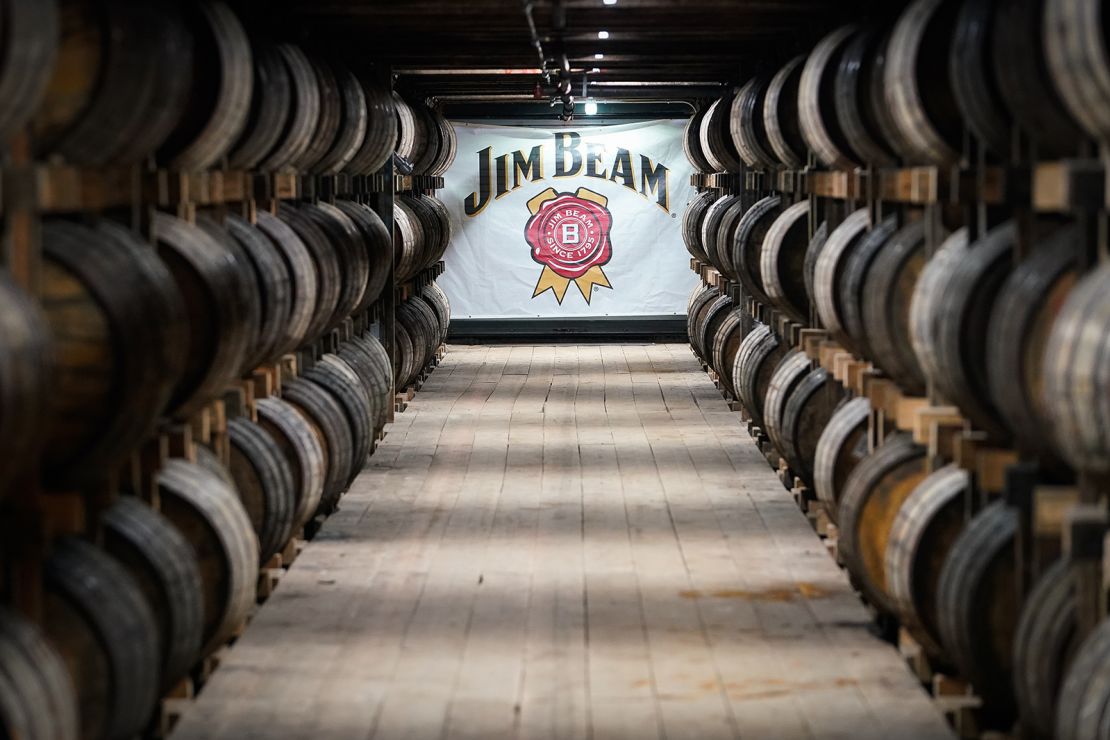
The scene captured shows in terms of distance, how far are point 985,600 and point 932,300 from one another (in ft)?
2.82

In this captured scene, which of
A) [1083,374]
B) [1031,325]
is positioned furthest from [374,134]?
[1083,374]

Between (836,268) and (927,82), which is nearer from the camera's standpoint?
(927,82)

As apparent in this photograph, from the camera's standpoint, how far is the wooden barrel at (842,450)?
676cm

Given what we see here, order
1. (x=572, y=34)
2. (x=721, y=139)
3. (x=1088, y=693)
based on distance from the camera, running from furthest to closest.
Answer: (x=721, y=139) < (x=572, y=34) < (x=1088, y=693)

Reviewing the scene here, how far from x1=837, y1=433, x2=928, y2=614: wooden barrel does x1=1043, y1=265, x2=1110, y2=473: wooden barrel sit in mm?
2333

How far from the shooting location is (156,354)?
4016 millimetres

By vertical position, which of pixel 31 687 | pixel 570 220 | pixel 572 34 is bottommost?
pixel 31 687

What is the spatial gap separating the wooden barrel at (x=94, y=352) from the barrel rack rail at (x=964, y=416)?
217 cm

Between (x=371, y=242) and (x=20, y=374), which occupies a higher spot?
(x=20, y=374)

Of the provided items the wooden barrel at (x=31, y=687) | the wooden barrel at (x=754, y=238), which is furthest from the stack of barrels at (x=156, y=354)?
the wooden barrel at (x=754, y=238)

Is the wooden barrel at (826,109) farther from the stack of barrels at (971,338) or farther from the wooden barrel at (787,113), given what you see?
the wooden barrel at (787,113)

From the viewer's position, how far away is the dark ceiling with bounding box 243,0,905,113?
8.34 metres

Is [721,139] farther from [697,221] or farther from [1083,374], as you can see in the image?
[1083,374]

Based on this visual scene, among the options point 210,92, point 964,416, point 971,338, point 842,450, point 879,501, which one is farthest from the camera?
point 842,450
